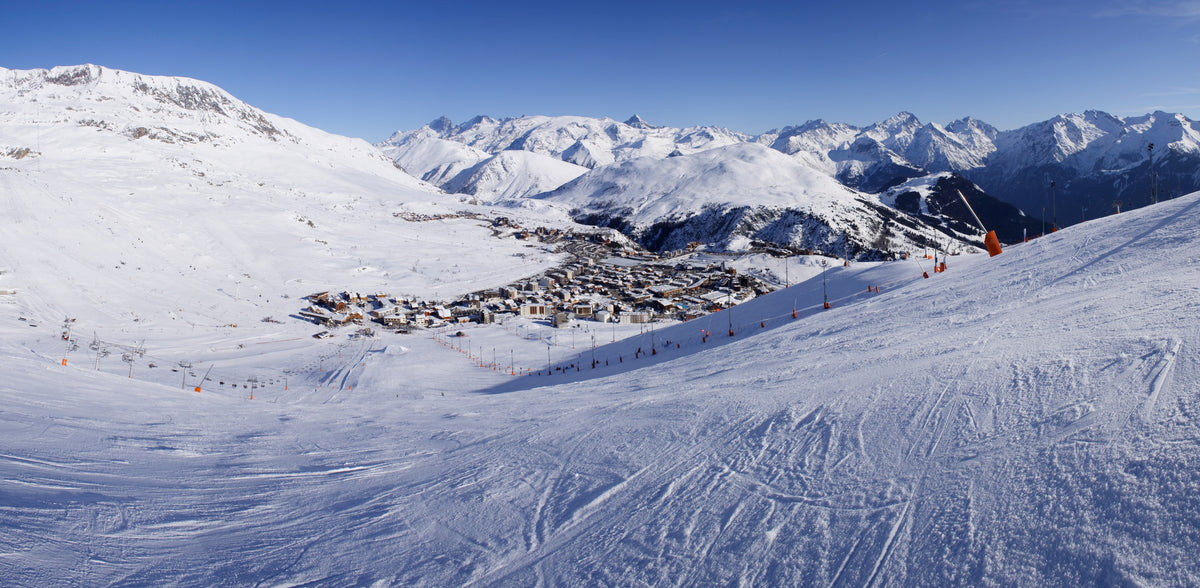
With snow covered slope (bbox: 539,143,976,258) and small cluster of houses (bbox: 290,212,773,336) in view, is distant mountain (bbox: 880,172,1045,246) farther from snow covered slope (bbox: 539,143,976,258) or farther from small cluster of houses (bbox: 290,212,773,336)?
small cluster of houses (bbox: 290,212,773,336)

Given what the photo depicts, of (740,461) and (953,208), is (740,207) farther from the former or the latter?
(740,461)

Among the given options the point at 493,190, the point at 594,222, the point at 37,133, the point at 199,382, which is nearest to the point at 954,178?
the point at 594,222

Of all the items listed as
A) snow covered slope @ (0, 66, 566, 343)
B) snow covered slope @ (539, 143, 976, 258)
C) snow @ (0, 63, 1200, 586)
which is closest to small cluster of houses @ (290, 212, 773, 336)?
snow covered slope @ (0, 66, 566, 343)

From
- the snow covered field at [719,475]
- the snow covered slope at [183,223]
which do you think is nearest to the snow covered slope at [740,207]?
the snow covered slope at [183,223]

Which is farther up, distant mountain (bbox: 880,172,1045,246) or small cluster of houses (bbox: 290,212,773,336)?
distant mountain (bbox: 880,172,1045,246)

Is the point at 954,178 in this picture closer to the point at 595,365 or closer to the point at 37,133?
the point at 595,365
